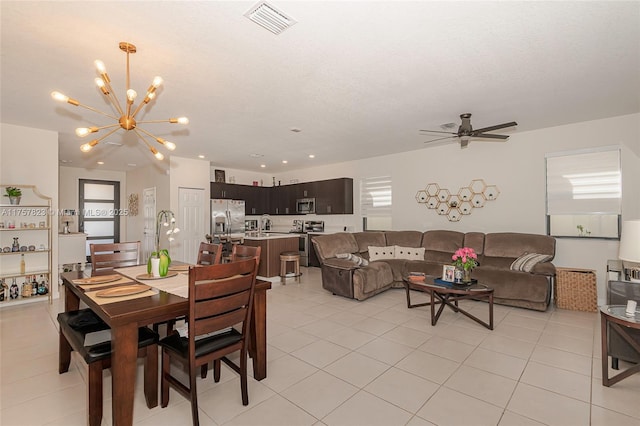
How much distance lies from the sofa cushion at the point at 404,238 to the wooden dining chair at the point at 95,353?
4.69 metres

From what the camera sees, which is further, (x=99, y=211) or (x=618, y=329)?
(x=99, y=211)

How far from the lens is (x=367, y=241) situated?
5949 millimetres

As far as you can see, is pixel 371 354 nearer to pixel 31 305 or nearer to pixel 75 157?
pixel 31 305

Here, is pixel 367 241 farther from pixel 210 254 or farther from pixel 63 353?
pixel 63 353

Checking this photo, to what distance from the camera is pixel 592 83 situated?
3158mm

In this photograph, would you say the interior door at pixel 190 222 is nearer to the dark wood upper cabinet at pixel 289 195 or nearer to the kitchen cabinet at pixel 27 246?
the dark wood upper cabinet at pixel 289 195

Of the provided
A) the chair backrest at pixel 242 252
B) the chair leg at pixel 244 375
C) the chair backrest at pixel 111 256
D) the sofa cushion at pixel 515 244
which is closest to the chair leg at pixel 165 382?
the chair leg at pixel 244 375

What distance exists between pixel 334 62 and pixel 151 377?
2.91 meters

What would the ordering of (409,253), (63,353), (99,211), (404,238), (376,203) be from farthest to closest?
(99,211)
(376,203)
(404,238)
(409,253)
(63,353)

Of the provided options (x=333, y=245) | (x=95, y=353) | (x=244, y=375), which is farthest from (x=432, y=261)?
(x=95, y=353)

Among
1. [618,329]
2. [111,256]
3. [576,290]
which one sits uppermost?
[111,256]

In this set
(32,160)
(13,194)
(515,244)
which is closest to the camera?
(13,194)

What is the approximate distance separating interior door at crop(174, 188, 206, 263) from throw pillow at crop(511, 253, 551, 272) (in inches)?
254

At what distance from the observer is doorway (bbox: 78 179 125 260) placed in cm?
820
